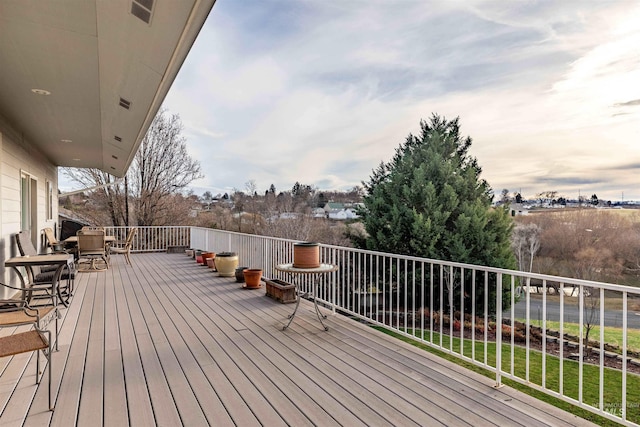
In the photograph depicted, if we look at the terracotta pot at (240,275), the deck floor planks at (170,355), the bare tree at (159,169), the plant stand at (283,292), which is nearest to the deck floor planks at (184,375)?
the deck floor planks at (170,355)

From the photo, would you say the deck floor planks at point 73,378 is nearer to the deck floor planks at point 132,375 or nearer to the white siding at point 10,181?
the deck floor planks at point 132,375

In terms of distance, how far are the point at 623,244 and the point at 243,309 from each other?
1697 centimetres

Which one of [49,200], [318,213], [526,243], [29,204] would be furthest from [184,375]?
[318,213]

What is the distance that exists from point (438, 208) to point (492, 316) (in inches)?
148

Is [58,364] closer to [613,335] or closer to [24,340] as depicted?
[24,340]

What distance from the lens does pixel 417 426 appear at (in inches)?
82.8

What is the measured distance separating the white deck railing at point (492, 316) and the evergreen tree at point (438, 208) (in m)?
1.09

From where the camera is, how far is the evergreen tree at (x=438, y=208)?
11.1 meters

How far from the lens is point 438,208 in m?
11.4

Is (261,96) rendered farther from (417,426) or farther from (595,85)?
(417,426)

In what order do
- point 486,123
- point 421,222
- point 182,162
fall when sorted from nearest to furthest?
point 421,222, point 486,123, point 182,162

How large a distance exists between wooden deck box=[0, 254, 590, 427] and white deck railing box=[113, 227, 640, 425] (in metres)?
0.33

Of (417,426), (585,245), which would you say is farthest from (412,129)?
(417,426)

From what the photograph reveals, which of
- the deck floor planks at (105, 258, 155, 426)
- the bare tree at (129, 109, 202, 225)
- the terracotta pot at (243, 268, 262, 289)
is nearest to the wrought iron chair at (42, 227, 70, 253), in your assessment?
the deck floor planks at (105, 258, 155, 426)
